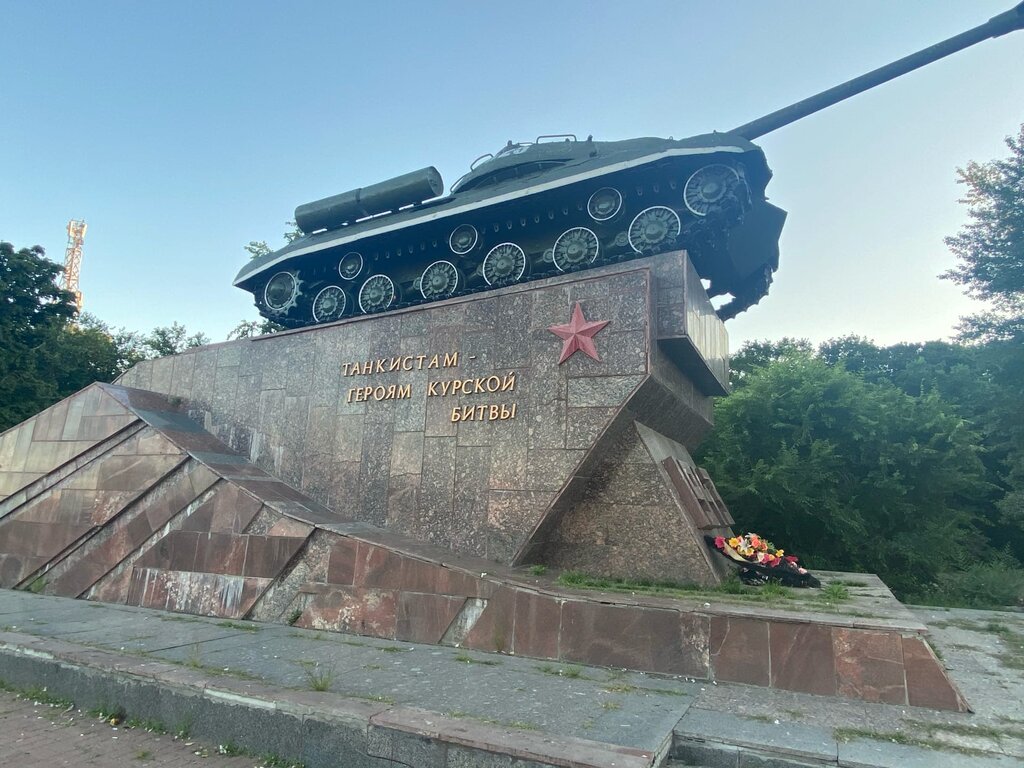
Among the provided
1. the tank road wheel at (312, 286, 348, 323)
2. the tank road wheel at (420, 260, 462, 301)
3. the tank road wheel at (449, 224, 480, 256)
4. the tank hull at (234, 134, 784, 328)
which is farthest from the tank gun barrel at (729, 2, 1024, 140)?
the tank road wheel at (312, 286, 348, 323)

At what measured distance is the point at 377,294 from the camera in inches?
471

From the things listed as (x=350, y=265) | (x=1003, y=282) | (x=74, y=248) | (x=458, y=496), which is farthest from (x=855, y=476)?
(x=74, y=248)

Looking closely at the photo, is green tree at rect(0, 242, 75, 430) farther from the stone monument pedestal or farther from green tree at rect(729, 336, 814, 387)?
green tree at rect(729, 336, 814, 387)

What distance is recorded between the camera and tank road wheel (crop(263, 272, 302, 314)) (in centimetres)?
1271

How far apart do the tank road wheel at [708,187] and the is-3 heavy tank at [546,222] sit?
0.02m

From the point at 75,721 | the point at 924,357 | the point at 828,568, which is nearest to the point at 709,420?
the point at 828,568

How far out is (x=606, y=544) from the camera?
758 centimetres

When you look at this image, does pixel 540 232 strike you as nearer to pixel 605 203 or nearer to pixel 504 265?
pixel 504 265

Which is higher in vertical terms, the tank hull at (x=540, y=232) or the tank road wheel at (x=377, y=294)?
the tank hull at (x=540, y=232)

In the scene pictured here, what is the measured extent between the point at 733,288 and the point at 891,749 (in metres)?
10.0

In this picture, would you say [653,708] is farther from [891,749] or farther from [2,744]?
[2,744]

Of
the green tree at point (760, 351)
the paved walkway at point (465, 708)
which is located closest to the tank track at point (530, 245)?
the paved walkway at point (465, 708)

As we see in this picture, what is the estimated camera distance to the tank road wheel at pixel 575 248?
32.9 feet

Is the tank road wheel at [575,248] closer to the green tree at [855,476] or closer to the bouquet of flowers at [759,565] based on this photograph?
the bouquet of flowers at [759,565]
